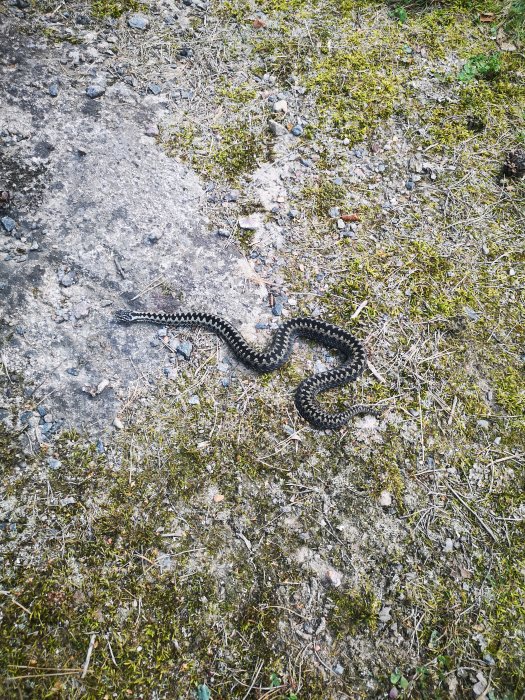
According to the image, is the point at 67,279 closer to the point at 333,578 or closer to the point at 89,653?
the point at 89,653

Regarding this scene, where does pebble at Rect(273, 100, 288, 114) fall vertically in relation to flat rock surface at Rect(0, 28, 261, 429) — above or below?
above

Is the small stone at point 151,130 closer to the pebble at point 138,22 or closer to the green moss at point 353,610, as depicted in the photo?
the pebble at point 138,22

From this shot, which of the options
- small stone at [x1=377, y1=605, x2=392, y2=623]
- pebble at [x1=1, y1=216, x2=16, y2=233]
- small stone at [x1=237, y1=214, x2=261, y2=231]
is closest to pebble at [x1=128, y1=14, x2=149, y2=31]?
small stone at [x1=237, y1=214, x2=261, y2=231]

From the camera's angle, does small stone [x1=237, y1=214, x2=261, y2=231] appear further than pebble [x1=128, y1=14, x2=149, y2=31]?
No

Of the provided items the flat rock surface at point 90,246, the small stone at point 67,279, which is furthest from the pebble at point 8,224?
the small stone at point 67,279

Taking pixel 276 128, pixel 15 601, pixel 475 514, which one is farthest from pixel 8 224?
pixel 475 514

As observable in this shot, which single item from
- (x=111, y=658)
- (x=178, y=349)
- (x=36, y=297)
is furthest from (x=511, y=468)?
(x=36, y=297)

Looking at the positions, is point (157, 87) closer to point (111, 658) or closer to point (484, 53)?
point (484, 53)

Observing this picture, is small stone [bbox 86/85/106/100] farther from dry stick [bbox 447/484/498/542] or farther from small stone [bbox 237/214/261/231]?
dry stick [bbox 447/484/498/542]
